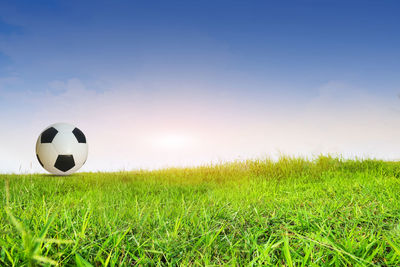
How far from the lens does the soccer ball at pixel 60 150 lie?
8.57 meters

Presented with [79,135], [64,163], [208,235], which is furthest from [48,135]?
[208,235]

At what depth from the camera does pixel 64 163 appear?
8.57 metres

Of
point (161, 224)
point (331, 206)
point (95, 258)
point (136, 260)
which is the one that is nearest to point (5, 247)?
point (95, 258)

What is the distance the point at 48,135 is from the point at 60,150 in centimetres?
65

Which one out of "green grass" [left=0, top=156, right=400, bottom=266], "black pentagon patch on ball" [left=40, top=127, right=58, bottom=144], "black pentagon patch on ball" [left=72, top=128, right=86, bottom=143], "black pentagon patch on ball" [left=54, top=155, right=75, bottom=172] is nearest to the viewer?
"green grass" [left=0, top=156, right=400, bottom=266]

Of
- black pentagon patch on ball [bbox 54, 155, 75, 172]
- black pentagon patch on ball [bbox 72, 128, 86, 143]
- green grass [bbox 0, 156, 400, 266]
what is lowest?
green grass [bbox 0, 156, 400, 266]

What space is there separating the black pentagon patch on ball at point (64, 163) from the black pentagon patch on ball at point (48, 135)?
0.64 m

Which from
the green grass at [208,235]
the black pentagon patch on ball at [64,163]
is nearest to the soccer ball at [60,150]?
the black pentagon patch on ball at [64,163]

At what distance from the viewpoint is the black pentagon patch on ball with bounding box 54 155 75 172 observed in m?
8.55

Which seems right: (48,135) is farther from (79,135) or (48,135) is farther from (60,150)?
(79,135)

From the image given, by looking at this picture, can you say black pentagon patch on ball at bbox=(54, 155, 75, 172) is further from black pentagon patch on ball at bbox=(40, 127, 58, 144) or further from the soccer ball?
black pentagon patch on ball at bbox=(40, 127, 58, 144)

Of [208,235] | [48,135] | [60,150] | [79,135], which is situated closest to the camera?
[208,235]

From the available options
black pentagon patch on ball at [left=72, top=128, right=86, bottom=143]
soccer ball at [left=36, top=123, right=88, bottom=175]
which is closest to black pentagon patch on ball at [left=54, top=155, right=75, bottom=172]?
soccer ball at [left=36, top=123, right=88, bottom=175]

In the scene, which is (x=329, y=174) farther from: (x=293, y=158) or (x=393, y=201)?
(x=393, y=201)
